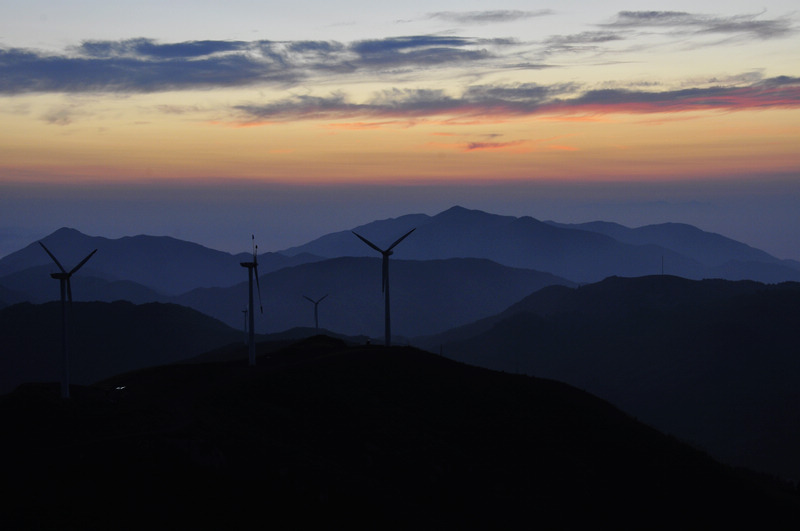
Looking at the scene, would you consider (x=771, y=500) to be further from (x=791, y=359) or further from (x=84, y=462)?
(x=791, y=359)

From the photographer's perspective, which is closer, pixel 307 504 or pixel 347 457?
pixel 307 504

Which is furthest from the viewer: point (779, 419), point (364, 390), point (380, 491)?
point (779, 419)

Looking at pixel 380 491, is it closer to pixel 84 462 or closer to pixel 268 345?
pixel 84 462

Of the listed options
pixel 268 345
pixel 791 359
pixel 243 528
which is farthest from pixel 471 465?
pixel 791 359

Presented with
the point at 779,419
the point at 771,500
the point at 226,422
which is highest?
the point at 226,422

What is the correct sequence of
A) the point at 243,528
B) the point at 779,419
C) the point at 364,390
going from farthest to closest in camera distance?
1. the point at 779,419
2. the point at 364,390
3. the point at 243,528

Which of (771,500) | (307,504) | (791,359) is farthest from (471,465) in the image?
(791,359)

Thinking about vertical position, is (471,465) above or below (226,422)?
below
